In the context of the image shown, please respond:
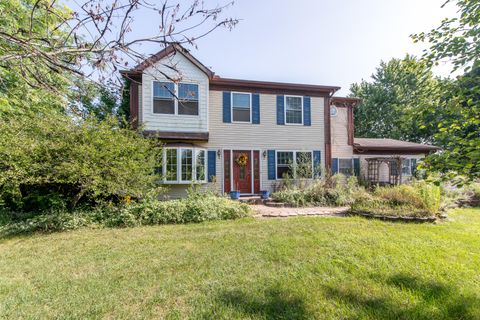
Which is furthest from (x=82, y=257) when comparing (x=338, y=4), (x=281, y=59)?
(x=338, y=4)

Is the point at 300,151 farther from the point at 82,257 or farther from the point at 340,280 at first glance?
the point at 82,257

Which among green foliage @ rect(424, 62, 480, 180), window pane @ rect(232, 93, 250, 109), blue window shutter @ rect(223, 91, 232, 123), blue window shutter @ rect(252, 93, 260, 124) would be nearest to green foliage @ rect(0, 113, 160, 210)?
blue window shutter @ rect(223, 91, 232, 123)

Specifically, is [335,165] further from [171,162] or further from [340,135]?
[171,162]

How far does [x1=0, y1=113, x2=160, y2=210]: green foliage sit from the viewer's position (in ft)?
20.1

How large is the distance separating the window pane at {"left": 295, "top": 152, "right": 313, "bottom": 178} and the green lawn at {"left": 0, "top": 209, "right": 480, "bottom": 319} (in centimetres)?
545

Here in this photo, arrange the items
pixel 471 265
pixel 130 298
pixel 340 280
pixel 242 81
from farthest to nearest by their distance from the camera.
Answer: pixel 242 81 < pixel 471 265 < pixel 340 280 < pixel 130 298

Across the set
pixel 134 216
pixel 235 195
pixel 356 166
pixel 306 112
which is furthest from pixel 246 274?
pixel 356 166

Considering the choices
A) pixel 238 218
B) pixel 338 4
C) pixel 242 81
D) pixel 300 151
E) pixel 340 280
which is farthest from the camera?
pixel 300 151

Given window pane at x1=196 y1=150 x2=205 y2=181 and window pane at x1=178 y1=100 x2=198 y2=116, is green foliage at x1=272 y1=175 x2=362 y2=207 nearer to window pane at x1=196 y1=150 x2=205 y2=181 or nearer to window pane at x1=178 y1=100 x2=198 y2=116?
window pane at x1=196 y1=150 x2=205 y2=181

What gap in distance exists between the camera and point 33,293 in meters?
3.03

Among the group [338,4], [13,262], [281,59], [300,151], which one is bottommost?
[13,262]

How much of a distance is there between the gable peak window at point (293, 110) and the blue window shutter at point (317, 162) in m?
1.74

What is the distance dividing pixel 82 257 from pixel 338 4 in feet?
25.3

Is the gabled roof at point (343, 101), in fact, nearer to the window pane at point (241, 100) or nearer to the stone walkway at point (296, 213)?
the window pane at point (241, 100)
